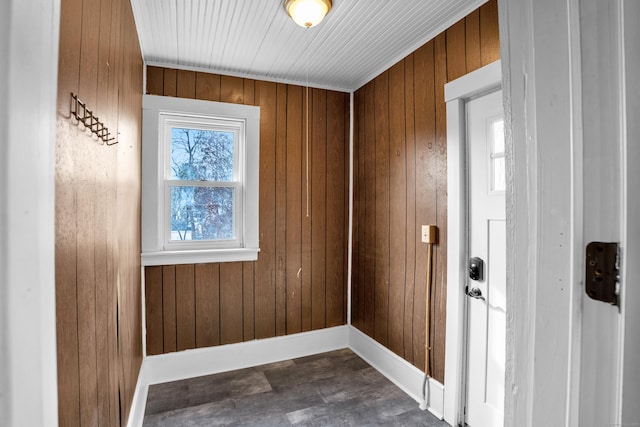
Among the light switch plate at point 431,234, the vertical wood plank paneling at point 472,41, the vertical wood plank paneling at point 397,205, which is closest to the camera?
the vertical wood plank paneling at point 472,41

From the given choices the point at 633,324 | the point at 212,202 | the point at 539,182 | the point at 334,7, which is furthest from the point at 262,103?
the point at 633,324

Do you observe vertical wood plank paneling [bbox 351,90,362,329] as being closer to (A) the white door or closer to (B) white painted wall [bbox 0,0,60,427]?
(A) the white door

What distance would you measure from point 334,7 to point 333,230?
189 cm

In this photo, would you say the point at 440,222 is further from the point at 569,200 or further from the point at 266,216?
the point at 569,200

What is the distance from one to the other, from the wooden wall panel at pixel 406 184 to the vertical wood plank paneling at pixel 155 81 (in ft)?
5.69

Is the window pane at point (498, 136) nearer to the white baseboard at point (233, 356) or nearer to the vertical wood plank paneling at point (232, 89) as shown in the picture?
the vertical wood plank paneling at point (232, 89)

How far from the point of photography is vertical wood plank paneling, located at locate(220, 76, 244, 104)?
2.85 metres

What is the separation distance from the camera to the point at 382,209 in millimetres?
2822

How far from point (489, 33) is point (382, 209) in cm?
144

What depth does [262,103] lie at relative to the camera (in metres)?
2.95

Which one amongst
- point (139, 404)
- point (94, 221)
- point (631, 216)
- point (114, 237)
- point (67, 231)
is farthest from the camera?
point (139, 404)

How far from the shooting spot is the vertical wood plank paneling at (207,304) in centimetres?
277

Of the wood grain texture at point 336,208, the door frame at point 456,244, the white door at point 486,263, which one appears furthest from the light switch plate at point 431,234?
the wood grain texture at point 336,208

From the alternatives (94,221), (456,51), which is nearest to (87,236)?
(94,221)
